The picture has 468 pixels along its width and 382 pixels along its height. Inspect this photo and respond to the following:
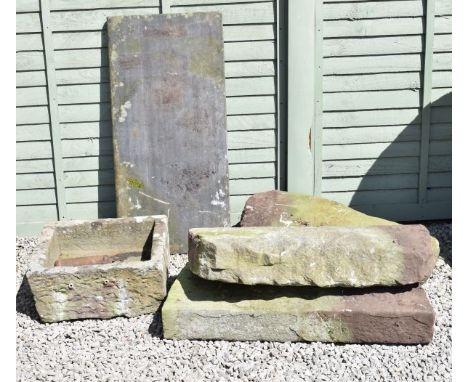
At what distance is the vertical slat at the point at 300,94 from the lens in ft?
14.9

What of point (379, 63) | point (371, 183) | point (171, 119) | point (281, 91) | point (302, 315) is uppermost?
point (379, 63)

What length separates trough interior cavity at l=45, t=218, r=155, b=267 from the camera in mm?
4211

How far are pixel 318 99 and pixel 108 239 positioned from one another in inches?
82.4

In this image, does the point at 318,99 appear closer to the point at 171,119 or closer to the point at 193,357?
the point at 171,119

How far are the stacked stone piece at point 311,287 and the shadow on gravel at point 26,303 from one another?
1042 mm

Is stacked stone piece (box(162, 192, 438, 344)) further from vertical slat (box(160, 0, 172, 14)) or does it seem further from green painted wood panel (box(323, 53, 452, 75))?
vertical slat (box(160, 0, 172, 14))

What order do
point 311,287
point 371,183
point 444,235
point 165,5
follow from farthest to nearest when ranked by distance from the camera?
point 371,183 < point 444,235 < point 165,5 < point 311,287

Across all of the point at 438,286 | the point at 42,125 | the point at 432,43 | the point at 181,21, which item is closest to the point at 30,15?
the point at 42,125

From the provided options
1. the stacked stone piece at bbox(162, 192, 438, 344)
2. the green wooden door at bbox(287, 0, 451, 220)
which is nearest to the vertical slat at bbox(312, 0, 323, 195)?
the green wooden door at bbox(287, 0, 451, 220)

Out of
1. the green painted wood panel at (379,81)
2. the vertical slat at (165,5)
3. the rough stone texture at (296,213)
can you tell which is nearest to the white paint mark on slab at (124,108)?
the vertical slat at (165,5)

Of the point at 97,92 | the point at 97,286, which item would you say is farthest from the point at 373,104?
the point at 97,286

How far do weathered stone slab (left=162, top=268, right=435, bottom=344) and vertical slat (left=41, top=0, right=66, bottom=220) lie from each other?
75.9 inches

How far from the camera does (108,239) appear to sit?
426 cm

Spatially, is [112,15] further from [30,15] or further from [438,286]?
[438,286]
